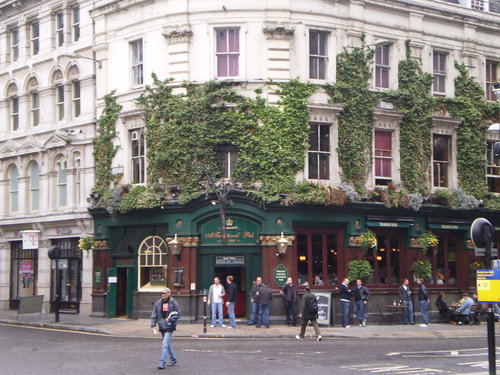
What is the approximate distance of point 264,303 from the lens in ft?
90.8

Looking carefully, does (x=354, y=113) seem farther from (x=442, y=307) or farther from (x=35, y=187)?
(x=35, y=187)

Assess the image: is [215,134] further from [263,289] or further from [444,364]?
[444,364]

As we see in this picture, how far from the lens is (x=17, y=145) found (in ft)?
126

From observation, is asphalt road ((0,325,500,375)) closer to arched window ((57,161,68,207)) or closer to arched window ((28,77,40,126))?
arched window ((57,161,68,207))

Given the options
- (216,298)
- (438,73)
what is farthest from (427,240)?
(216,298)

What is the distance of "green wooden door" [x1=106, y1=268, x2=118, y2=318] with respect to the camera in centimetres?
3216

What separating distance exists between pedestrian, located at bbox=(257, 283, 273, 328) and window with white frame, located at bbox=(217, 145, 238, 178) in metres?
4.57

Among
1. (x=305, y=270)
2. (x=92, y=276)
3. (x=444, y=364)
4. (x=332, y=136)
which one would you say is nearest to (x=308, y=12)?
(x=332, y=136)

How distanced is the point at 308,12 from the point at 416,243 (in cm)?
991

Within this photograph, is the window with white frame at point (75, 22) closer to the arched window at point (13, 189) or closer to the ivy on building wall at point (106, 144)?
the ivy on building wall at point (106, 144)

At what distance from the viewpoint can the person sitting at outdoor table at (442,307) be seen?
3152cm

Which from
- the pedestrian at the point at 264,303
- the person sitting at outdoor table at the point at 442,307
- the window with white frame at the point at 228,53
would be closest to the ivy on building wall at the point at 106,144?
the window with white frame at the point at 228,53

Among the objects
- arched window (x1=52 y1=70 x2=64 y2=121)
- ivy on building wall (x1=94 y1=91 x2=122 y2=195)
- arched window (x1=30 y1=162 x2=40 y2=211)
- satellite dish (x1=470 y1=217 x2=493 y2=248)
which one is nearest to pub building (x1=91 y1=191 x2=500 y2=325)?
ivy on building wall (x1=94 y1=91 x2=122 y2=195)

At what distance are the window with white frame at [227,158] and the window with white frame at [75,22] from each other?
9897 millimetres
